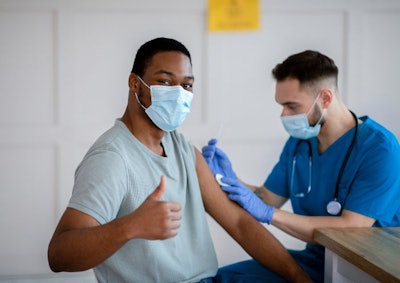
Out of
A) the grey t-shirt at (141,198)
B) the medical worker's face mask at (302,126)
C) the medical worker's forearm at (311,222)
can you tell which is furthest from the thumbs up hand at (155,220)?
the medical worker's face mask at (302,126)

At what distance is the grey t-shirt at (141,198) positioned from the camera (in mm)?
1055

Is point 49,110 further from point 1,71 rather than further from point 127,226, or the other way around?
point 127,226

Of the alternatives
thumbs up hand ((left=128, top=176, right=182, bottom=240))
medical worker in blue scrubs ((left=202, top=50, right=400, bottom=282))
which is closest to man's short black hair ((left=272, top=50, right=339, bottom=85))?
medical worker in blue scrubs ((left=202, top=50, right=400, bottom=282))

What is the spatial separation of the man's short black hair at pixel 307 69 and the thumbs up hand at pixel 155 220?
3.10 ft

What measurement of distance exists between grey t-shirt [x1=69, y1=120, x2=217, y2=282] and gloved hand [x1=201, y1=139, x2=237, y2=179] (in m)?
0.26

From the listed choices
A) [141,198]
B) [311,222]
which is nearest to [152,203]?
[141,198]

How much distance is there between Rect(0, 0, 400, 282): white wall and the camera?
2.30m

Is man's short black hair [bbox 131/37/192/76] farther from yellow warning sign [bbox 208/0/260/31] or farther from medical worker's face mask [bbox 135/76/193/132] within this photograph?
yellow warning sign [bbox 208/0/260/31]

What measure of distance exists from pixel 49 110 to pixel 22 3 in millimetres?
528

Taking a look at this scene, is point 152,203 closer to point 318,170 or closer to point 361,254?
point 361,254

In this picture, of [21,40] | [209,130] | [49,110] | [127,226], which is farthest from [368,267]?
[21,40]

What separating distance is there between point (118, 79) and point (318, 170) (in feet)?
3.74

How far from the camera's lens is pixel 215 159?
170 centimetres

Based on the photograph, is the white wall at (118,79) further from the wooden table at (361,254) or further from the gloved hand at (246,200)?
the wooden table at (361,254)
